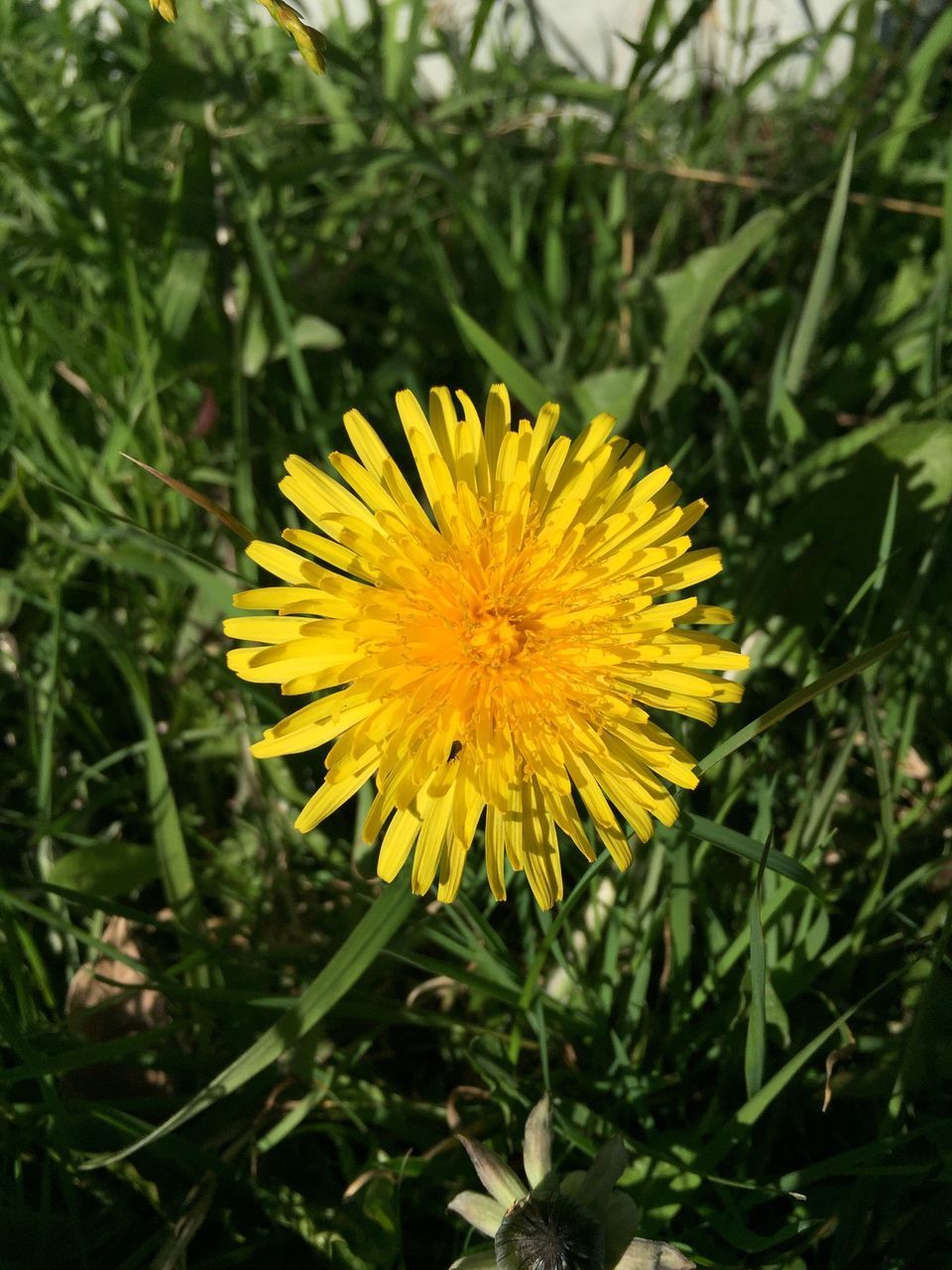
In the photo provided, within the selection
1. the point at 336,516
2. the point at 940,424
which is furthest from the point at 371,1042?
the point at 940,424

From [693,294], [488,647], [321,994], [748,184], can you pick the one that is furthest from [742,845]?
[748,184]

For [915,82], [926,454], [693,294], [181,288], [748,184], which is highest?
[915,82]

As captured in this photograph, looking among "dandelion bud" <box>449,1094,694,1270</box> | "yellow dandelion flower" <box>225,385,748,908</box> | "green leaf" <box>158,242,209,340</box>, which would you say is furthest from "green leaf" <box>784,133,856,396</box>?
"dandelion bud" <box>449,1094,694,1270</box>

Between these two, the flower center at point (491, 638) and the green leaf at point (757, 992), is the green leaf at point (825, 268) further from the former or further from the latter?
the green leaf at point (757, 992)

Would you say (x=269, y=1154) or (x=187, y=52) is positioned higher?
(x=187, y=52)

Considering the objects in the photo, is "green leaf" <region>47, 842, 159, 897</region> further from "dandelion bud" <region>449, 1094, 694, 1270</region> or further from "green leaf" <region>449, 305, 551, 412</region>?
"green leaf" <region>449, 305, 551, 412</region>

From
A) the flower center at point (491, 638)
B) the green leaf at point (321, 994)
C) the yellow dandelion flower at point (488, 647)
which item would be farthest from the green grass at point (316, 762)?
the flower center at point (491, 638)

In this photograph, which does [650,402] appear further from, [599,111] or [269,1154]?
[269,1154]

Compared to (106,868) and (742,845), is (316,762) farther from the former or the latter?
(742,845)

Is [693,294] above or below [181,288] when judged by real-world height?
above
